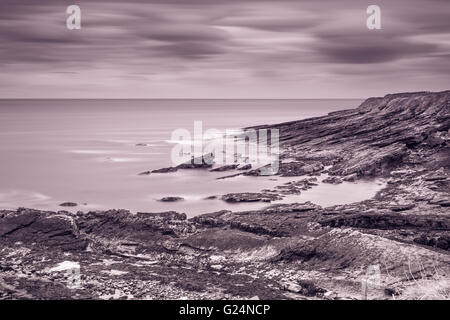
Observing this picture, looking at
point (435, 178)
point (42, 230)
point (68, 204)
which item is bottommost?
point (68, 204)

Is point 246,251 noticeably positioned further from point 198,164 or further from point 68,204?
point 198,164

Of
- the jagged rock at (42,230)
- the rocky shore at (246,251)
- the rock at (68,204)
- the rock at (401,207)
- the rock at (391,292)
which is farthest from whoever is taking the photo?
the rock at (68,204)

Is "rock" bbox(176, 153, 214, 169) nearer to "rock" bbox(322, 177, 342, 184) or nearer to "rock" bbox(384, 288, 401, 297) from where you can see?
"rock" bbox(322, 177, 342, 184)

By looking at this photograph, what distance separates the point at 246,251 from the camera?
1655 centimetres

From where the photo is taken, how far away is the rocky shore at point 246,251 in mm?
13781

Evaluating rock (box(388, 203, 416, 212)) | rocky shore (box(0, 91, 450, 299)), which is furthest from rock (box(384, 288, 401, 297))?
rock (box(388, 203, 416, 212))

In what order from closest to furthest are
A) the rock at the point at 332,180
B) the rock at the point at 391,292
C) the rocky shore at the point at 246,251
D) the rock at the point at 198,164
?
the rock at the point at 391,292 → the rocky shore at the point at 246,251 → the rock at the point at 332,180 → the rock at the point at 198,164

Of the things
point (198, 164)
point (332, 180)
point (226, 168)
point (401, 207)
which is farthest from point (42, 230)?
point (198, 164)

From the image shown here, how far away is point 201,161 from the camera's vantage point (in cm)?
3516

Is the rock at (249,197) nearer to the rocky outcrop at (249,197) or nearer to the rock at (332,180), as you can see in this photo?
the rocky outcrop at (249,197)

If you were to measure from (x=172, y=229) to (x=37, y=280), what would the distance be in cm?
552

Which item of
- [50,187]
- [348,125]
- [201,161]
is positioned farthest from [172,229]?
[348,125]

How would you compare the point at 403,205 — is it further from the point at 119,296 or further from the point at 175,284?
the point at 119,296

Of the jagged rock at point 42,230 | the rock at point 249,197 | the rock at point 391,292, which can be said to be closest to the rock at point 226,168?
the rock at point 249,197
